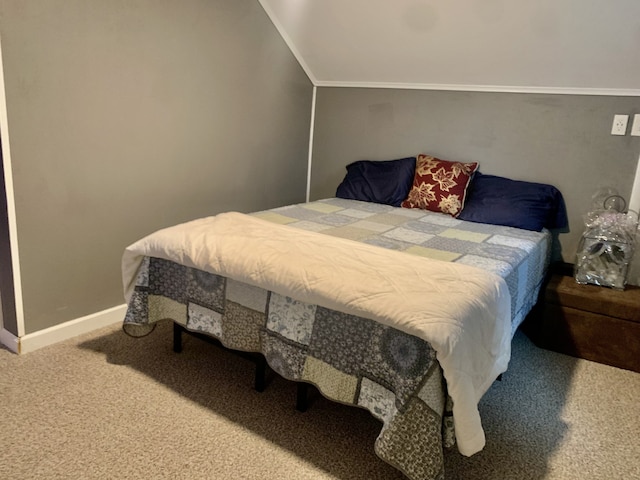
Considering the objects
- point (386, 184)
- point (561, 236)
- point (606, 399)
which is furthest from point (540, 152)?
point (606, 399)

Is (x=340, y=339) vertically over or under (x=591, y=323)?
over

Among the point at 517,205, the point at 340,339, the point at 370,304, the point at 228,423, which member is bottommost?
the point at 228,423

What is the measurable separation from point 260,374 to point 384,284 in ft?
2.51

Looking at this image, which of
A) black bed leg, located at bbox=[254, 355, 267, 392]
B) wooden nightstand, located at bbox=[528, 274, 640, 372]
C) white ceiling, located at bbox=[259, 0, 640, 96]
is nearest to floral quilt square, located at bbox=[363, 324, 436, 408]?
black bed leg, located at bbox=[254, 355, 267, 392]

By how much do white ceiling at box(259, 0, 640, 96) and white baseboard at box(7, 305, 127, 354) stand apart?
81.8 inches

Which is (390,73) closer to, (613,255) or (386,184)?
(386,184)

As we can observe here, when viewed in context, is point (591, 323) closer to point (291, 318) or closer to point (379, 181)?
point (379, 181)

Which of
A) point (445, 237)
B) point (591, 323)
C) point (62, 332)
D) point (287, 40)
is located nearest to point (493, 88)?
point (445, 237)

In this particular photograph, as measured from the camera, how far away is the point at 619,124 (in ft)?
8.63

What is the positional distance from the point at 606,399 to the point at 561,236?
42.6 inches

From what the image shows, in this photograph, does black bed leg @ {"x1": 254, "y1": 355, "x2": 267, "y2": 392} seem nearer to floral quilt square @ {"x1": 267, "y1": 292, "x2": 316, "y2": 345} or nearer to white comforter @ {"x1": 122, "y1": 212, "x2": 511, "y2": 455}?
floral quilt square @ {"x1": 267, "y1": 292, "x2": 316, "y2": 345}

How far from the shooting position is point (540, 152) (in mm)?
2887

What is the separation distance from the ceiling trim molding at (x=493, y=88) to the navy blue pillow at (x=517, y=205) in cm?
54

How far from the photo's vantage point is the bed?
1.39 m
